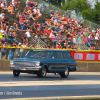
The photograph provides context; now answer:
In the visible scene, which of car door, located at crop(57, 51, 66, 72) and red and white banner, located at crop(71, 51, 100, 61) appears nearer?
car door, located at crop(57, 51, 66, 72)

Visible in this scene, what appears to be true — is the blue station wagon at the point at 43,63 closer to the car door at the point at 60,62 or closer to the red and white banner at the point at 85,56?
the car door at the point at 60,62

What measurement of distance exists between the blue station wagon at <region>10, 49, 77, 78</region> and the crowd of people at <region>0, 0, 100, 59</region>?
514 cm

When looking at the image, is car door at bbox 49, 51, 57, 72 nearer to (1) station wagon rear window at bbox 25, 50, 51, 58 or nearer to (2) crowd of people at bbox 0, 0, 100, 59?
(1) station wagon rear window at bbox 25, 50, 51, 58

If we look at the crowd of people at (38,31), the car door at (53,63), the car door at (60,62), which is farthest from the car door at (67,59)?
the crowd of people at (38,31)

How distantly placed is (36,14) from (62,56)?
1318 cm

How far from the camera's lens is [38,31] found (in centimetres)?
2734

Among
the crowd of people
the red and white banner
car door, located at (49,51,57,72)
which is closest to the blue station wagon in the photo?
car door, located at (49,51,57,72)

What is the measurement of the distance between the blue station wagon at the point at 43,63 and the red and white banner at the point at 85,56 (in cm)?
591

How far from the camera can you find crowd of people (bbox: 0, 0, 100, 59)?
2468cm

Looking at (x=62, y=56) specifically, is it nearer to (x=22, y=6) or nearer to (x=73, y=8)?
(x=22, y=6)

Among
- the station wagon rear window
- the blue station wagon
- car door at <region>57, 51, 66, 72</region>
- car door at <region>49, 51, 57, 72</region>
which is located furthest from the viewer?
car door at <region>57, 51, 66, 72</region>

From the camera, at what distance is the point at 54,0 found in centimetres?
6512

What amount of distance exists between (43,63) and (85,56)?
8.76 metres

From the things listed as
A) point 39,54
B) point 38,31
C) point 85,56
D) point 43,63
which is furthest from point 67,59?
point 38,31
